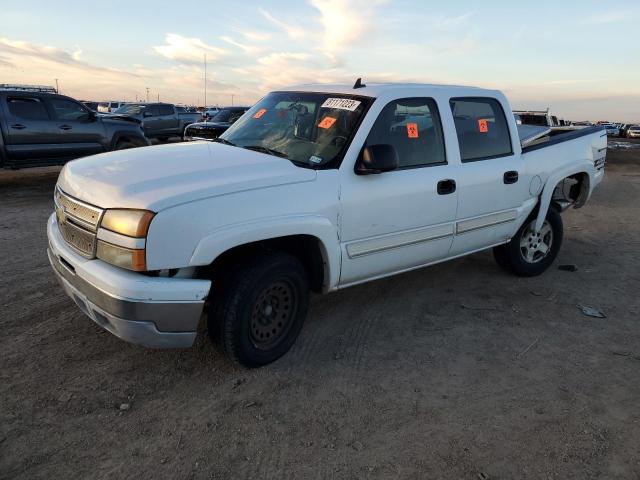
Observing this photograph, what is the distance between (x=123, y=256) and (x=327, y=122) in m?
1.74

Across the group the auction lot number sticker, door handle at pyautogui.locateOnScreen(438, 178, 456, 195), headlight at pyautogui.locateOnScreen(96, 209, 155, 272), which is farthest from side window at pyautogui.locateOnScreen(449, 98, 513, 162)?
headlight at pyautogui.locateOnScreen(96, 209, 155, 272)

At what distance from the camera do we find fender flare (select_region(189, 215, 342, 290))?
267 centimetres

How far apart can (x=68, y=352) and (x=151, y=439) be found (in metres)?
1.18

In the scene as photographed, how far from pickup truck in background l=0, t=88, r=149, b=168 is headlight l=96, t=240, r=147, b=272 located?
27.0 ft

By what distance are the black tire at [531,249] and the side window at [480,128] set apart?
0.99 meters

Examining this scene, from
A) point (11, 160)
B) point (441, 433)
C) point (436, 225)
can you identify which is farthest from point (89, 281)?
point (11, 160)

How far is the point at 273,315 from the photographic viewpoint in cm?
327

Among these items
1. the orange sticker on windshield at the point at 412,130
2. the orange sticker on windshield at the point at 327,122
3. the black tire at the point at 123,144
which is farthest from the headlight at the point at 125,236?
the black tire at the point at 123,144

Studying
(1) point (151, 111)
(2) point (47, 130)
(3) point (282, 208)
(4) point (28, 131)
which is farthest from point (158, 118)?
(3) point (282, 208)

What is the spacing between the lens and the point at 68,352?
3359mm

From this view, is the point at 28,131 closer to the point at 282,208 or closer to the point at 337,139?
the point at 337,139

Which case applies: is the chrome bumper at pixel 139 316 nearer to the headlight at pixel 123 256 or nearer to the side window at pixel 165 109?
the headlight at pixel 123 256

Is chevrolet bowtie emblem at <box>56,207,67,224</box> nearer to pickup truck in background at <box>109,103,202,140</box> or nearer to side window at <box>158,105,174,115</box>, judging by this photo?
pickup truck in background at <box>109,103,202,140</box>

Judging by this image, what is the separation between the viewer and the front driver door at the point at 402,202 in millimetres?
3363
